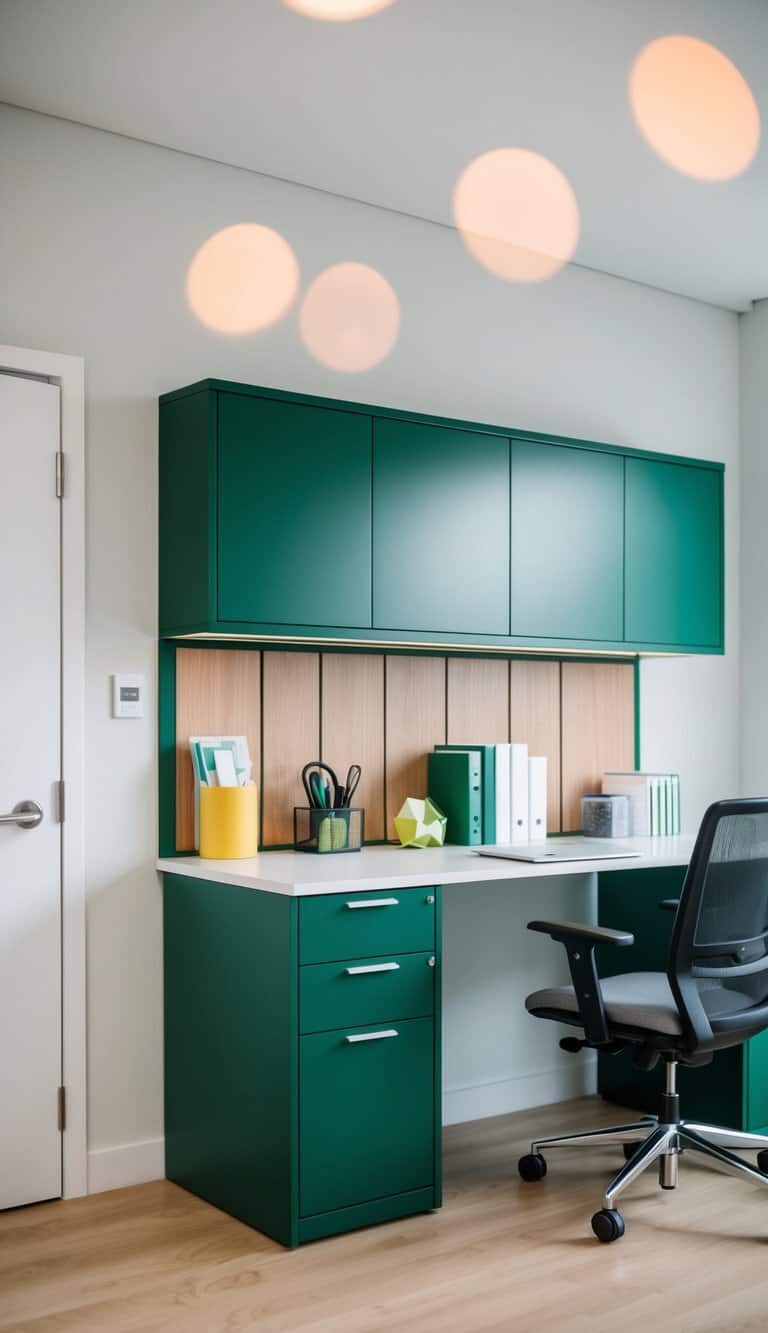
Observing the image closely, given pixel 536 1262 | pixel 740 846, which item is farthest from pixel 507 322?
pixel 536 1262

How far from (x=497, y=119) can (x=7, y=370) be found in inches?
56.4

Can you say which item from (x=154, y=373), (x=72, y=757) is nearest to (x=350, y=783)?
(x=72, y=757)

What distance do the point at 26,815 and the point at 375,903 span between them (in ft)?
3.04

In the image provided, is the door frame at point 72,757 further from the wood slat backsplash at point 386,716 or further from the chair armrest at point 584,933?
the chair armrest at point 584,933

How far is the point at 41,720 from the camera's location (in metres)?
3.21

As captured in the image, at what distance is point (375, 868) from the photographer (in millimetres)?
3129

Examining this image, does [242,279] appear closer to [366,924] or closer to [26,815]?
[26,815]

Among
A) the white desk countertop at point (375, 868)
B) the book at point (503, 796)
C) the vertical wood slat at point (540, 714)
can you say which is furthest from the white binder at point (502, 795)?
the vertical wood slat at point (540, 714)

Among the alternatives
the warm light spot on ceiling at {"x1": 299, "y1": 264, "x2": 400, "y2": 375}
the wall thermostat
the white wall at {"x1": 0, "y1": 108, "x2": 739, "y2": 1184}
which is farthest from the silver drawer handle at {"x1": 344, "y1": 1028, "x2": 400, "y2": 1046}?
the warm light spot on ceiling at {"x1": 299, "y1": 264, "x2": 400, "y2": 375}

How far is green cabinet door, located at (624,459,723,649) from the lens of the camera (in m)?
4.07

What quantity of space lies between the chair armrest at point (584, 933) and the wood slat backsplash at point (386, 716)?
0.79 metres

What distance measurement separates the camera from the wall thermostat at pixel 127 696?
10.9ft

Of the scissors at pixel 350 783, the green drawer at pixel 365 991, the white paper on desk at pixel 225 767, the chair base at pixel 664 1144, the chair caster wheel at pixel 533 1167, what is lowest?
the chair caster wheel at pixel 533 1167

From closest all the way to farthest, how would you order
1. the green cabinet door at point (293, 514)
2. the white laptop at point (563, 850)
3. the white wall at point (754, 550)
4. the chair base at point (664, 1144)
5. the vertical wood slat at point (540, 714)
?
the chair base at point (664, 1144), the green cabinet door at point (293, 514), the white laptop at point (563, 850), the vertical wood slat at point (540, 714), the white wall at point (754, 550)
